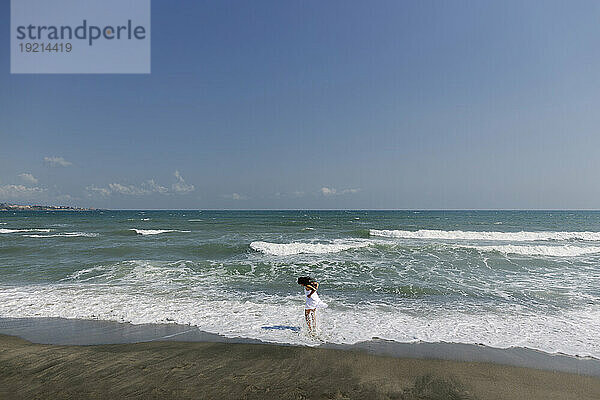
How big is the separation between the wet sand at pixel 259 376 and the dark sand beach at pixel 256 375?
0.05 feet

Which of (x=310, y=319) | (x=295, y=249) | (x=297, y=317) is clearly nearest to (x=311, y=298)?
(x=310, y=319)

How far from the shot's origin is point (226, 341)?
7.04 metres

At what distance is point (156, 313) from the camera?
9.01m

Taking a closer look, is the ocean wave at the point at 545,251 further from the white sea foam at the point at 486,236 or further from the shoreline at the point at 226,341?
the shoreline at the point at 226,341

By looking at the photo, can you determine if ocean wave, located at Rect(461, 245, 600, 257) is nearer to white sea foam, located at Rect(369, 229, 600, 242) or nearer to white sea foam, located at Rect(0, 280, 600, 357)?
white sea foam, located at Rect(369, 229, 600, 242)

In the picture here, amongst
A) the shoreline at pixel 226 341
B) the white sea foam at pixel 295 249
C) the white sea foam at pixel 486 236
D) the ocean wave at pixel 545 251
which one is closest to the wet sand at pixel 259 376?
the shoreline at pixel 226 341

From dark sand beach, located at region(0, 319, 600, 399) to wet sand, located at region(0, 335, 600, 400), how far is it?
15mm

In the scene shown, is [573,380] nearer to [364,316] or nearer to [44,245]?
[364,316]

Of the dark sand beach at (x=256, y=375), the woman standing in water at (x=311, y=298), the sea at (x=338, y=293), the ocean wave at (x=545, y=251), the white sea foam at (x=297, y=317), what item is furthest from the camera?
the ocean wave at (x=545, y=251)

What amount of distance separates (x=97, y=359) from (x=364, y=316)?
6047 millimetres

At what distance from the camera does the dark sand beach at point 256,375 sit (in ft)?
16.4

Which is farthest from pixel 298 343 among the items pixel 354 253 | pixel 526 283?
pixel 354 253

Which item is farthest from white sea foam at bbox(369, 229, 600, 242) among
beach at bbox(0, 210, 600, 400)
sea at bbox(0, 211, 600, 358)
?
beach at bbox(0, 210, 600, 400)

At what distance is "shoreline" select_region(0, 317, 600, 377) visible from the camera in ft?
20.0
